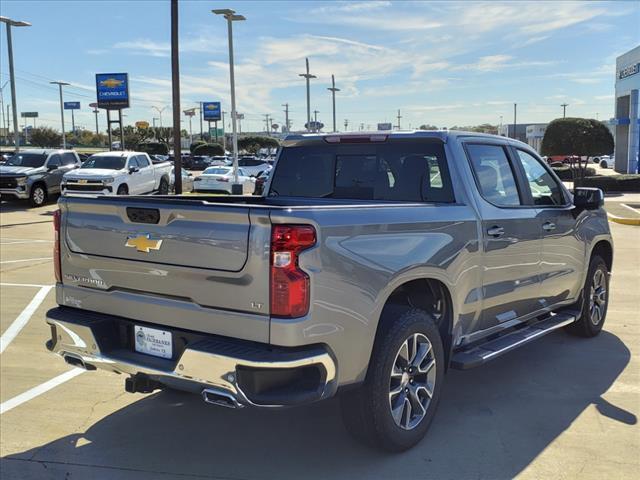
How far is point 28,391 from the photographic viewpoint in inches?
190

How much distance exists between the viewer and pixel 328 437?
3.94 m

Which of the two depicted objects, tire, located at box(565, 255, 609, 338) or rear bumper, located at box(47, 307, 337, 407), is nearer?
rear bumper, located at box(47, 307, 337, 407)

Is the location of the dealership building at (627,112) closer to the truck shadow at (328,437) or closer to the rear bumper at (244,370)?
the truck shadow at (328,437)

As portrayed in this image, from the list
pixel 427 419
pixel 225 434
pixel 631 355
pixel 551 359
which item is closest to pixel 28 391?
pixel 225 434

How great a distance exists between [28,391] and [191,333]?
236 cm

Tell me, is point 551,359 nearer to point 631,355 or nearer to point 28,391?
point 631,355

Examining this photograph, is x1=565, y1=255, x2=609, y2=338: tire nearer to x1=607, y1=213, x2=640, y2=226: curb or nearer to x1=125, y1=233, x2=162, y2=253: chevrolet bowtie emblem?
x1=125, y1=233, x2=162, y2=253: chevrolet bowtie emblem

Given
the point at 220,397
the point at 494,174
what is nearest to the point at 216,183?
the point at 494,174

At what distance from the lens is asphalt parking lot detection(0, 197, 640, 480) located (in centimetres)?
355

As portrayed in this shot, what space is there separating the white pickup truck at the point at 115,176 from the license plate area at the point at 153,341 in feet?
51.9

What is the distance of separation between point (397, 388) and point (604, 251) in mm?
3626

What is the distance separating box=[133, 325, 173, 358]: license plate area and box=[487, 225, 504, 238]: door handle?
2.26 metres

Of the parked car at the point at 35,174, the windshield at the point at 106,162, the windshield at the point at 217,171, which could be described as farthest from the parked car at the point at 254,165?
the windshield at the point at 106,162

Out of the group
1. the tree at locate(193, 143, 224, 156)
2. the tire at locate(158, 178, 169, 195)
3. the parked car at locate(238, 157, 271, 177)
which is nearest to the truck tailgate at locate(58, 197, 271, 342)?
the tire at locate(158, 178, 169, 195)
